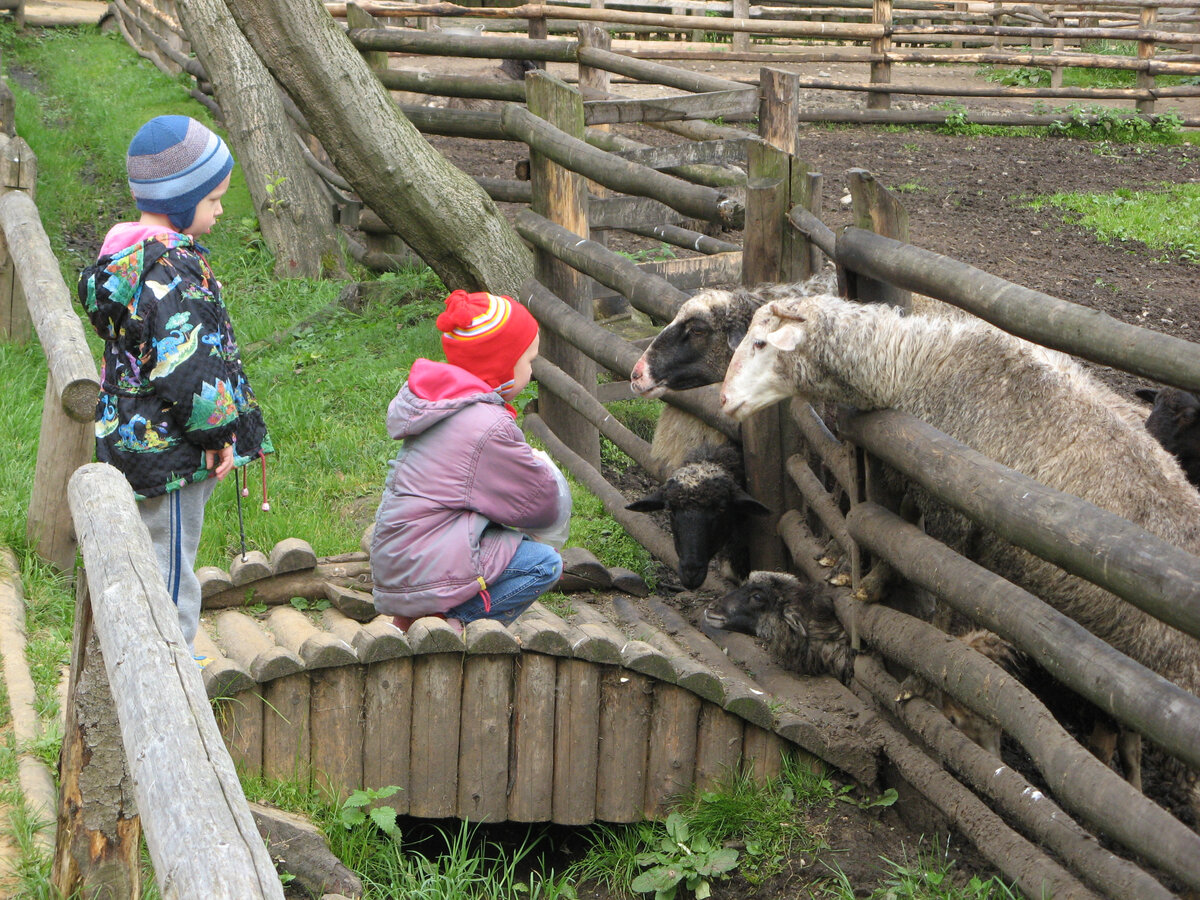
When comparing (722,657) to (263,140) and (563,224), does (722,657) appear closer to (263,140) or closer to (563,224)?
(563,224)

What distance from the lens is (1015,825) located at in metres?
3.35

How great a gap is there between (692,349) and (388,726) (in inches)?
74.2

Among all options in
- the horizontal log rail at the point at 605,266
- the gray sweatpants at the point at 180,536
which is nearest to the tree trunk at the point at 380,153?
the horizontal log rail at the point at 605,266

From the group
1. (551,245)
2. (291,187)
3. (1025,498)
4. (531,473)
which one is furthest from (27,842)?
(291,187)

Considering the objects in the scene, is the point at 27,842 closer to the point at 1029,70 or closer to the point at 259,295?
the point at 259,295

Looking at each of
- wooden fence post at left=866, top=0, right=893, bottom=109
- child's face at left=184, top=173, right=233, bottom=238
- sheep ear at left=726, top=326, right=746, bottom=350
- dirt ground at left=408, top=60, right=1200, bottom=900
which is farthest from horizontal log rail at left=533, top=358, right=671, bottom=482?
wooden fence post at left=866, top=0, right=893, bottom=109

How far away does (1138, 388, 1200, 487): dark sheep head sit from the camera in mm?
4535

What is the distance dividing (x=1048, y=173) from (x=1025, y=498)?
34.8 ft

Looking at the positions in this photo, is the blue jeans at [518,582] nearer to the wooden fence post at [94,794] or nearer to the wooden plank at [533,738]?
the wooden plank at [533,738]

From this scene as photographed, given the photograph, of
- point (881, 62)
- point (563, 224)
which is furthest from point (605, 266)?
point (881, 62)

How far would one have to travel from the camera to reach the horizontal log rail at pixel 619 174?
445 centimetres

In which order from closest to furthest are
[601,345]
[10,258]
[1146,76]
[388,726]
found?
[388,726], [601,345], [10,258], [1146,76]

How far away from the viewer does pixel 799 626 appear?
4.09 m

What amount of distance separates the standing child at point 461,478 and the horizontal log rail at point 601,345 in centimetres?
108
